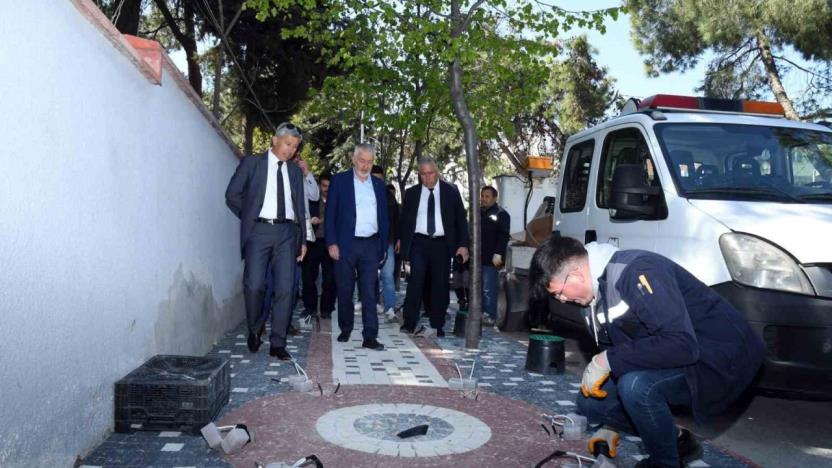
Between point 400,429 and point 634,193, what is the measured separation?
2.42 metres

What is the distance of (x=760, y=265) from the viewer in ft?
14.7

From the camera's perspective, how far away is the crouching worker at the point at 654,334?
3227mm

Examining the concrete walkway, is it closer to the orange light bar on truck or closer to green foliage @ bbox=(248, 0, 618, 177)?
the orange light bar on truck

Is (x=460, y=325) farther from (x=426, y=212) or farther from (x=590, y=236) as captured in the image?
(x=590, y=236)

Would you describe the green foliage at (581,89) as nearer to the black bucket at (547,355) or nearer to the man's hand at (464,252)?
the man's hand at (464,252)

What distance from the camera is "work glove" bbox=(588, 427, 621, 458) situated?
3.95 m

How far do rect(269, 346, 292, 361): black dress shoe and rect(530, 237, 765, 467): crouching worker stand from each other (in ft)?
11.6

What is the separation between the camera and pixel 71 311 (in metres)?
3.45

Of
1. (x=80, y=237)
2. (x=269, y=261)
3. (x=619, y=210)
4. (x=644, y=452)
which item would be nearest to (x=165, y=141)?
(x=269, y=261)

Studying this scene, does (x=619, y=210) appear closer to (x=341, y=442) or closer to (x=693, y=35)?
(x=341, y=442)

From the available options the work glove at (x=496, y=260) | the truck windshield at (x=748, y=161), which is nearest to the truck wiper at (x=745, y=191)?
the truck windshield at (x=748, y=161)

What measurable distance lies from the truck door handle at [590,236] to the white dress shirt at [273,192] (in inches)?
105

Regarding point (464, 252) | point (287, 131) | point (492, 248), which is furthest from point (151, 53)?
point (492, 248)

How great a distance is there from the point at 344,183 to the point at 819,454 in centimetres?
469
